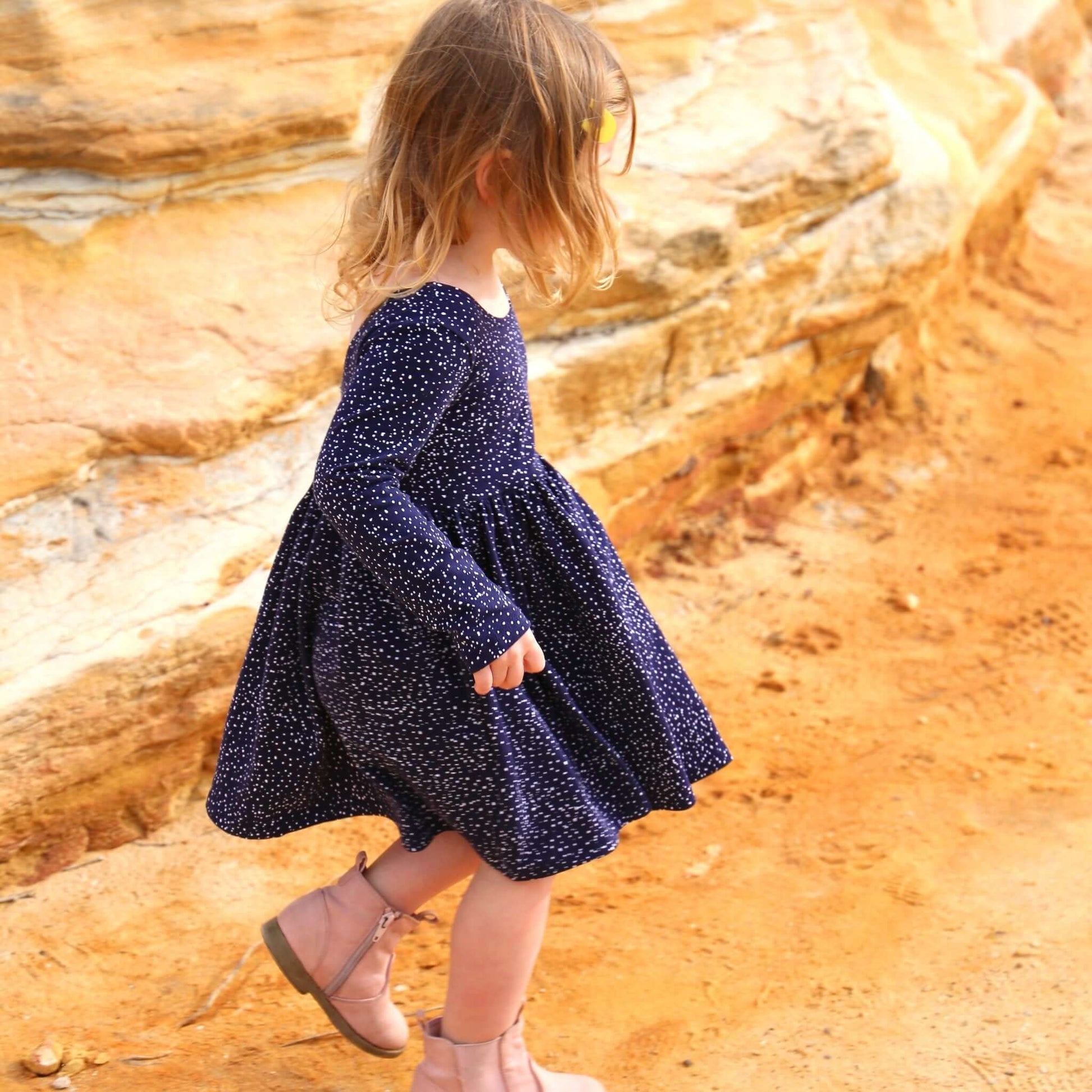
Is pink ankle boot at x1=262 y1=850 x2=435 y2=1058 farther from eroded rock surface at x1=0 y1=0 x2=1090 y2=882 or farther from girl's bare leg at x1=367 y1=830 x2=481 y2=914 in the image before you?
eroded rock surface at x1=0 y1=0 x2=1090 y2=882

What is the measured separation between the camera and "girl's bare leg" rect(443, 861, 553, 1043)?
1661 millimetres

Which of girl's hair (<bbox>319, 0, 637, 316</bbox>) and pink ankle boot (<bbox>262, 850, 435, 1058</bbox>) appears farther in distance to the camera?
pink ankle boot (<bbox>262, 850, 435, 1058</bbox>)

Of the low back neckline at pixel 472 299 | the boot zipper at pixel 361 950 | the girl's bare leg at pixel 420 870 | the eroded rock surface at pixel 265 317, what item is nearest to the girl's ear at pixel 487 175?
the low back neckline at pixel 472 299

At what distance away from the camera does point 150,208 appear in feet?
9.32

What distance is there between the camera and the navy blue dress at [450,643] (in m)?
1.47

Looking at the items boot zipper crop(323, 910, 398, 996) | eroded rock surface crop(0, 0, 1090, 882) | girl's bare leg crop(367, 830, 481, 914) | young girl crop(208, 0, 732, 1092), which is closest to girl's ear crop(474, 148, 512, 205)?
young girl crop(208, 0, 732, 1092)

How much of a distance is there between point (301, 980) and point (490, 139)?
114 centimetres

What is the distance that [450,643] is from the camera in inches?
61.7

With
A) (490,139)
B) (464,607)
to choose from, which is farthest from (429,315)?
(464,607)

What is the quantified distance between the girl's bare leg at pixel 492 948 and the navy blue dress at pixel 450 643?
0.16 ft

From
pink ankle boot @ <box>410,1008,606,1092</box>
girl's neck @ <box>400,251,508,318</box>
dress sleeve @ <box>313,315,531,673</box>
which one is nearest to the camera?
dress sleeve @ <box>313,315,531,673</box>

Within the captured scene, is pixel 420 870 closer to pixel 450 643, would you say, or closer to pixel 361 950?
pixel 361 950

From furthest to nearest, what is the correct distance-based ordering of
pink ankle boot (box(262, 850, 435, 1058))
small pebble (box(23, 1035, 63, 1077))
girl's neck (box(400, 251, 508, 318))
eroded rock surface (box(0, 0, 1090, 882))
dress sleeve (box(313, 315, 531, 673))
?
eroded rock surface (box(0, 0, 1090, 882))
small pebble (box(23, 1035, 63, 1077))
pink ankle boot (box(262, 850, 435, 1058))
girl's neck (box(400, 251, 508, 318))
dress sleeve (box(313, 315, 531, 673))

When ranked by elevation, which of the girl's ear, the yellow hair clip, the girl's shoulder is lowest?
the girl's shoulder
